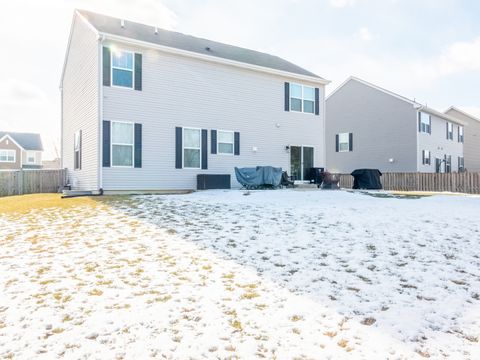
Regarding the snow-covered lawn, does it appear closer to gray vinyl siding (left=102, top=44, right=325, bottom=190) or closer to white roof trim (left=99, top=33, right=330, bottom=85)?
gray vinyl siding (left=102, top=44, right=325, bottom=190)

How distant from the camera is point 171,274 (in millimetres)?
4672

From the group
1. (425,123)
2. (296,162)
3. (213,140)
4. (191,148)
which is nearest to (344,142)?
(425,123)

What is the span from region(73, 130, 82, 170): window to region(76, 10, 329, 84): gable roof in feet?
14.6

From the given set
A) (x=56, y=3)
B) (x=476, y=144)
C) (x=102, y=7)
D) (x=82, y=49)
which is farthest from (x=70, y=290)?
(x=476, y=144)

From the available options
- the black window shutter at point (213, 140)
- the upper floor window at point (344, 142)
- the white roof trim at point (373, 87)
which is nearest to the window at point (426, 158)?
the white roof trim at point (373, 87)

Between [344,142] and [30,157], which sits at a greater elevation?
[30,157]

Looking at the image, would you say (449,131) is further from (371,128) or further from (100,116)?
(100,116)

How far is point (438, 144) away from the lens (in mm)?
26312

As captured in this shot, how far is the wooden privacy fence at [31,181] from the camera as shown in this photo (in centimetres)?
1688

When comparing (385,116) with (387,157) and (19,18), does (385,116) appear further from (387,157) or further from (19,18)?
(19,18)

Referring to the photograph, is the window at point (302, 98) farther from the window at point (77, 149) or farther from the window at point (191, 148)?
the window at point (77, 149)

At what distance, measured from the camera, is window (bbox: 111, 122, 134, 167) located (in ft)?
41.5

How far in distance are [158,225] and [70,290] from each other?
3122mm

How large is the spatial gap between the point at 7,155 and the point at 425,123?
45754 mm
